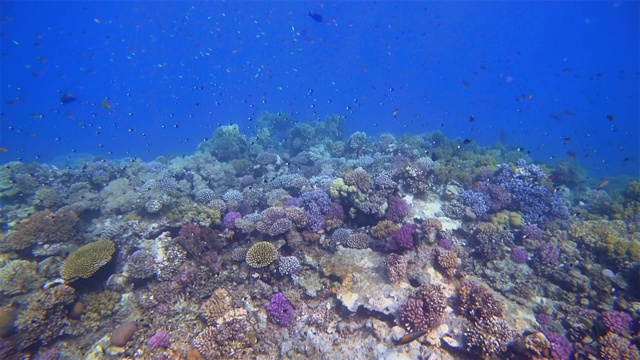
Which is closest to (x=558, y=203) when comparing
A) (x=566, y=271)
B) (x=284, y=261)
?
(x=566, y=271)

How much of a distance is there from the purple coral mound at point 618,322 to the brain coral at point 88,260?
13.5 meters

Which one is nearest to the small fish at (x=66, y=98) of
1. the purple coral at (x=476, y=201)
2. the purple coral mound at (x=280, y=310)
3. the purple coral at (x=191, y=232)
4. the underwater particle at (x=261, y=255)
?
the purple coral at (x=191, y=232)

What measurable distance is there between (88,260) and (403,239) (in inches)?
368

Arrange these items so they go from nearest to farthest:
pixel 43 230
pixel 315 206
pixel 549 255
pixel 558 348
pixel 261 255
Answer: pixel 558 348 → pixel 261 255 → pixel 549 255 → pixel 43 230 → pixel 315 206

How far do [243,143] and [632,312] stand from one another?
802 inches

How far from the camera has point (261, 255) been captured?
8367 mm

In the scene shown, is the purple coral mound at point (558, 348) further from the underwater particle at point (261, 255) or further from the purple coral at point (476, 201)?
the underwater particle at point (261, 255)

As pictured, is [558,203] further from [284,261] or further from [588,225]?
[284,261]

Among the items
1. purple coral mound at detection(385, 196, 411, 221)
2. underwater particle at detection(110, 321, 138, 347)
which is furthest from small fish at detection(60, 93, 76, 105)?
purple coral mound at detection(385, 196, 411, 221)

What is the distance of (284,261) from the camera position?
27.5ft

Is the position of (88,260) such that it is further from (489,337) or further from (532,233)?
(532,233)

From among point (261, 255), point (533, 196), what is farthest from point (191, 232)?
point (533, 196)

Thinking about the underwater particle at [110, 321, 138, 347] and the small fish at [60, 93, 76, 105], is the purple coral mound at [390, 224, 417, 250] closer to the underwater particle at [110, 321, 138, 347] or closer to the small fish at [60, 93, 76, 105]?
the underwater particle at [110, 321, 138, 347]

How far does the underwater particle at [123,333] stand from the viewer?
7.21 meters
